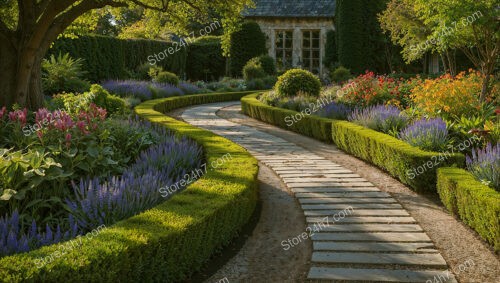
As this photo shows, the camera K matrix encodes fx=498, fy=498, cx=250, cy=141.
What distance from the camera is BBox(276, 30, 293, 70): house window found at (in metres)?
29.4

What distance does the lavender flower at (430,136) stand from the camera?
268 inches

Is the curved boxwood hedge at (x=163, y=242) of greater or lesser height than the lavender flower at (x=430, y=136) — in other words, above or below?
below

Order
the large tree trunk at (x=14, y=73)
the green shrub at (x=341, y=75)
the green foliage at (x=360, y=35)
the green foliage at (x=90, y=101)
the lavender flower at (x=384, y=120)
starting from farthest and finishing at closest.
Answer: the green foliage at (x=360, y=35), the green shrub at (x=341, y=75), the green foliage at (x=90, y=101), the lavender flower at (x=384, y=120), the large tree trunk at (x=14, y=73)

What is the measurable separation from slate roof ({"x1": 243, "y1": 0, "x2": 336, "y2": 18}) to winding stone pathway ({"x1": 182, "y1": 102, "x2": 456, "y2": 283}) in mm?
22269

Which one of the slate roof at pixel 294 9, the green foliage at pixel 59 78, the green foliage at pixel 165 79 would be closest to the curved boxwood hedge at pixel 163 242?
the green foliage at pixel 59 78

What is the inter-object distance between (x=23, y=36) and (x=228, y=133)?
4.64 m

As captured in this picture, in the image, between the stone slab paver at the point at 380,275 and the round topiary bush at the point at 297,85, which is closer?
the stone slab paver at the point at 380,275

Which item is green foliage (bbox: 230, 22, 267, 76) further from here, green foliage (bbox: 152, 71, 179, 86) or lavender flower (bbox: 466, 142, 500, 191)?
lavender flower (bbox: 466, 142, 500, 191)

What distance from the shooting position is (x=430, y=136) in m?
6.85

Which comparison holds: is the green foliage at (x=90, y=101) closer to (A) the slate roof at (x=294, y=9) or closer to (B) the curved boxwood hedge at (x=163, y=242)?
(B) the curved boxwood hedge at (x=163, y=242)

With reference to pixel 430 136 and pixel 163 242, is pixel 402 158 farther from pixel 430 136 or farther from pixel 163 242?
pixel 163 242

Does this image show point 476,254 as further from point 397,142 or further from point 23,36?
point 23,36

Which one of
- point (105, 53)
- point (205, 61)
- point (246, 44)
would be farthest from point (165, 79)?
point (205, 61)

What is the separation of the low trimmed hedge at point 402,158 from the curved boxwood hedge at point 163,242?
2.14 meters
